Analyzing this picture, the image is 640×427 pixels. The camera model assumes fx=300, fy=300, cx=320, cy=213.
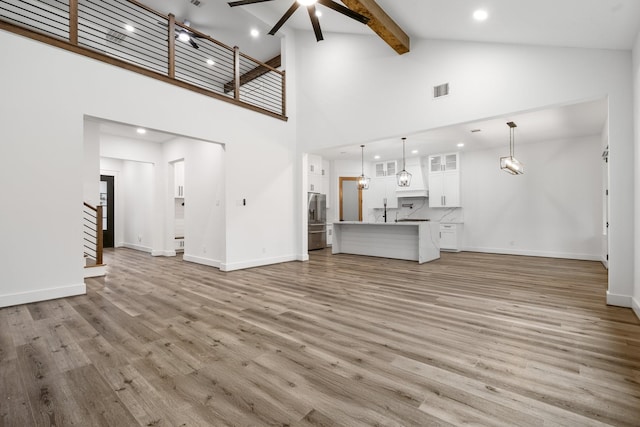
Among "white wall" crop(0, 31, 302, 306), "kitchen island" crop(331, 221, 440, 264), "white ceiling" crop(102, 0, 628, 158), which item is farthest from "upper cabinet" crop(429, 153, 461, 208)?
Result: "white wall" crop(0, 31, 302, 306)

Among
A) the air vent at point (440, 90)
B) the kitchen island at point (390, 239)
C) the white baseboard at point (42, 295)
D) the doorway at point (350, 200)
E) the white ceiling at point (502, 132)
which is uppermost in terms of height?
the air vent at point (440, 90)

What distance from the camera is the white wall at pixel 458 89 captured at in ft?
10.8

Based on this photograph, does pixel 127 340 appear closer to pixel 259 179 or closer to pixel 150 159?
pixel 259 179

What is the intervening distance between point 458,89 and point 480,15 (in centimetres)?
103

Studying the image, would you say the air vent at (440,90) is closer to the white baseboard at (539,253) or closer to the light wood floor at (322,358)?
the light wood floor at (322,358)

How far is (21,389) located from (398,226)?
19.6 ft

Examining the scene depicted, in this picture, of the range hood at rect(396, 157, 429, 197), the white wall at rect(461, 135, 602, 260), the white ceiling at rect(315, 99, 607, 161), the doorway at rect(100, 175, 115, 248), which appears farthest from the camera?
the doorway at rect(100, 175, 115, 248)

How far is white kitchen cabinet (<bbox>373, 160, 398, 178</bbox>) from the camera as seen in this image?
942cm

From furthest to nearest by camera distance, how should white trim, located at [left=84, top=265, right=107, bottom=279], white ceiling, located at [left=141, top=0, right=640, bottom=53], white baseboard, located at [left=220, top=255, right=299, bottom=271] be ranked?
white baseboard, located at [left=220, top=255, right=299, bottom=271], white trim, located at [left=84, top=265, right=107, bottom=279], white ceiling, located at [left=141, top=0, right=640, bottom=53]

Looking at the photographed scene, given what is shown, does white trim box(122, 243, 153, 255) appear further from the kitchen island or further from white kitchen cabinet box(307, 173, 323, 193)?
the kitchen island

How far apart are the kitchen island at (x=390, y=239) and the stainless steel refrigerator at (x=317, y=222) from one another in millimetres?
1142

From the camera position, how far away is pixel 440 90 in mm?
4691

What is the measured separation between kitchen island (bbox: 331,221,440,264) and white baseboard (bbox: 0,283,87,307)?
198 inches

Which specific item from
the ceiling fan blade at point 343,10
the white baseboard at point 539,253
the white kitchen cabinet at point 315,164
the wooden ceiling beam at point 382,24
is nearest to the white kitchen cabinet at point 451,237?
the white baseboard at point 539,253
